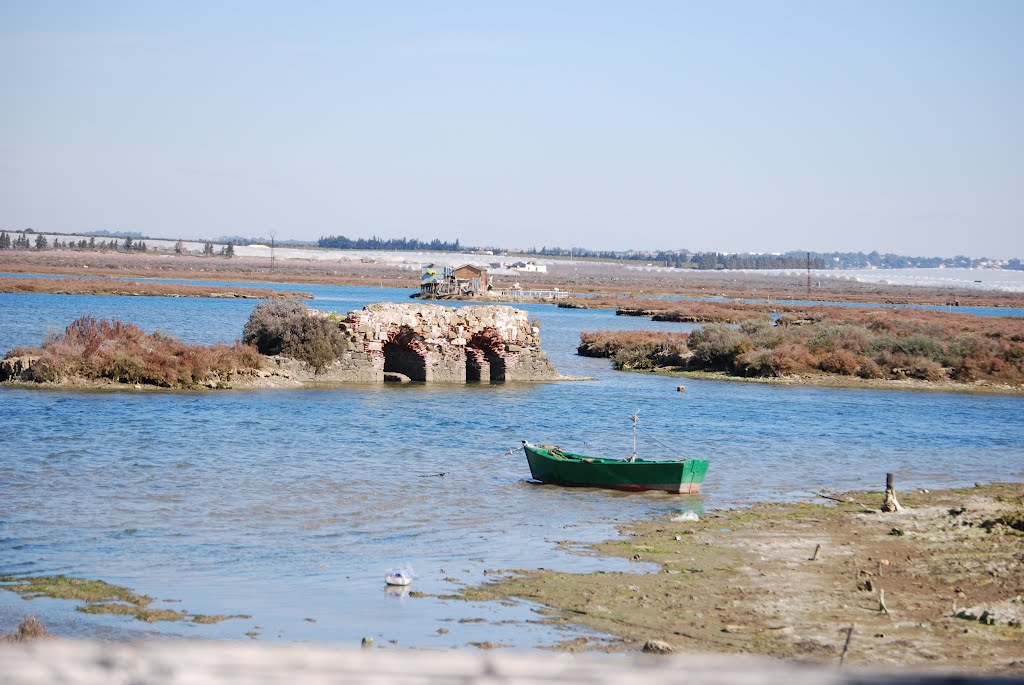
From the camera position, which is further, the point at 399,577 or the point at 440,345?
the point at 440,345

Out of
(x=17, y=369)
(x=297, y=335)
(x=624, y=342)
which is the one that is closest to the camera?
(x=17, y=369)

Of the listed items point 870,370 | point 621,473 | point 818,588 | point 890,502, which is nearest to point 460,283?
point 870,370

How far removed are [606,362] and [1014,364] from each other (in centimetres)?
1824

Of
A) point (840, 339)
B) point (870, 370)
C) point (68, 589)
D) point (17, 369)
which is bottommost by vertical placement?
point (870, 370)

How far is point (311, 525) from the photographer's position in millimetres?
16766

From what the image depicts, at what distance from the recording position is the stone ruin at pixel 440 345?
37.8 metres

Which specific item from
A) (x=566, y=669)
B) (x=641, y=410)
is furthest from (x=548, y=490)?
(x=566, y=669)

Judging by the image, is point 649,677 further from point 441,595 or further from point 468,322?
point 468,322

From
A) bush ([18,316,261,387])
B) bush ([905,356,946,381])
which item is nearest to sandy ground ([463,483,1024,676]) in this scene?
bush ([18,316,261,387])

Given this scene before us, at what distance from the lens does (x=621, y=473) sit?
66.9ft

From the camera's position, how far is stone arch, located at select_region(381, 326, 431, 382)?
128 feet

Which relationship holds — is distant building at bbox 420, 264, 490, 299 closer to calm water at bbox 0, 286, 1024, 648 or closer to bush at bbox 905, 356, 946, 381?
bush at bbox 905, 356, 946, 381

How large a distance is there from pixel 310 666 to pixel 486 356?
39073 millimetres

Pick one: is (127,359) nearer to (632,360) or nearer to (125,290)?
(632,360)
